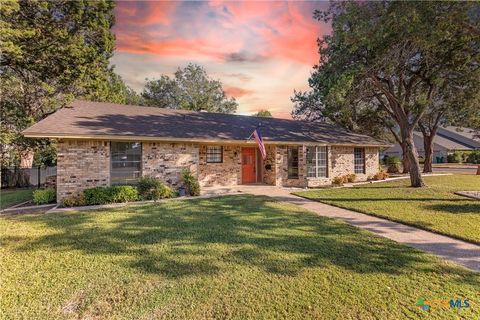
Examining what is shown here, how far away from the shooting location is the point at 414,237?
18.4ft

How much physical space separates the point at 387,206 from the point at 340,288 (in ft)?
21.0

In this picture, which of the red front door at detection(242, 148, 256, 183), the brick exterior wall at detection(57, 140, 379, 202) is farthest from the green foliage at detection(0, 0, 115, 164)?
the red front door at detection(242, 148, 256, 183)

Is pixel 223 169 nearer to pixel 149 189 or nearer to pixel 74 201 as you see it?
pixel 149 189

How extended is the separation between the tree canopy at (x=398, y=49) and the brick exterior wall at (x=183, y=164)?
148 inches

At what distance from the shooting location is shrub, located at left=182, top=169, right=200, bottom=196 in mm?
10914

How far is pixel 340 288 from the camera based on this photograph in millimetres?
3475

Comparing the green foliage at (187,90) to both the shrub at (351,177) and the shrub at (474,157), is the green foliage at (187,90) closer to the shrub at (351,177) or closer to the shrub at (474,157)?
the shrub at (351,177)

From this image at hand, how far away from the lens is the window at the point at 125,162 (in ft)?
33.4

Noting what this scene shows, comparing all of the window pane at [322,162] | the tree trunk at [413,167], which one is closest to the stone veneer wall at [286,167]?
the window pane at [322,162]

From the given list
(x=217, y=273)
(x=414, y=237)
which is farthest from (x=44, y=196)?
(x=414, y=237)

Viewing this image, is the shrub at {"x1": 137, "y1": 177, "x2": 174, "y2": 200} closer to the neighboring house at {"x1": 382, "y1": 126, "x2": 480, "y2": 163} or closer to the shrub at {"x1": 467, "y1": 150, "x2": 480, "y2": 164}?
the neighboring house at {"x1": 382, "y1": 126, "x2": 480, "y2": 163}

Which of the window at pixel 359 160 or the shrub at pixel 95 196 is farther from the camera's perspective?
the window at pixel 359 160

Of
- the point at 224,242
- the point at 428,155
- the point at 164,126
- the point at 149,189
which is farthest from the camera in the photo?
the point at 428,155

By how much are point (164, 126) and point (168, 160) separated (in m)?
1.97
